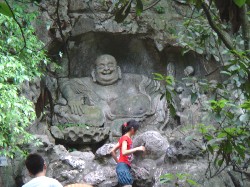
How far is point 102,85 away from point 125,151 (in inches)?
155

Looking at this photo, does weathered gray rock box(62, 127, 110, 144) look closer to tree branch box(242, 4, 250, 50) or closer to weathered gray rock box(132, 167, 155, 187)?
weathered gray rock box(132, 167, 155, 187)

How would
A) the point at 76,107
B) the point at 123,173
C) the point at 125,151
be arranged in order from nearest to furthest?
the point at 125,151, the point at 123,173, the point at 76,107

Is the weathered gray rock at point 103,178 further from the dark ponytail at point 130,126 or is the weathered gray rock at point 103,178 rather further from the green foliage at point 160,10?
the green foliage at point 160,10

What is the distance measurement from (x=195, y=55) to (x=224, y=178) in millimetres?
3792

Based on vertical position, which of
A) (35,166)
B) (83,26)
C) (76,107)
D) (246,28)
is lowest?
(35,166)

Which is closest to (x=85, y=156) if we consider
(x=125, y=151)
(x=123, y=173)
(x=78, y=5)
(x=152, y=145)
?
(x=152, y=145)

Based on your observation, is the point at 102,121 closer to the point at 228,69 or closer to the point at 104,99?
the point at 104,99

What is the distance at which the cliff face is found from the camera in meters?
8.40

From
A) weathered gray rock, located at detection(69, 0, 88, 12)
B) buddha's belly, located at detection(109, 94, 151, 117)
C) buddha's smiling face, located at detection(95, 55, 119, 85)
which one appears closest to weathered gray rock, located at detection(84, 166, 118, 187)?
buddha's belly, located at detection(109, 94, 151, 117)

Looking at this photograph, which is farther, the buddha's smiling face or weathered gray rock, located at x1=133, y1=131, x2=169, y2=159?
the buddha's smiling face

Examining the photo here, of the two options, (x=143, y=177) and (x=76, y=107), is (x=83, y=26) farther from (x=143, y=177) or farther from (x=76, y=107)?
(x=143, y=177)

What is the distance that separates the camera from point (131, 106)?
9.37m

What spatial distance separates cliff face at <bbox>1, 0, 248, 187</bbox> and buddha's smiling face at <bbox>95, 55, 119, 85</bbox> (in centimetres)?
13

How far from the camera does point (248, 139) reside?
3373 mm
